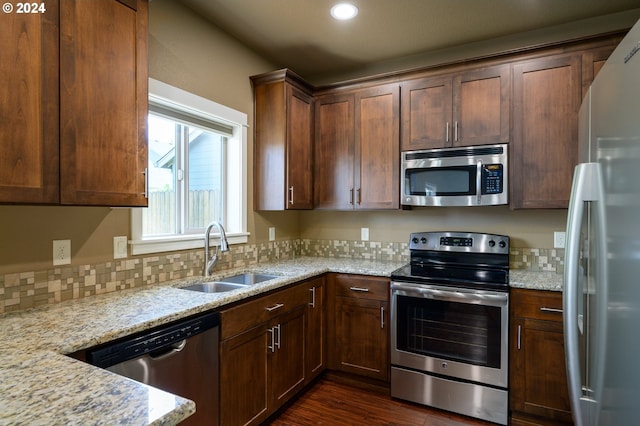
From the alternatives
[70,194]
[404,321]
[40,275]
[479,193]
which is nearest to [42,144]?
[70,194]

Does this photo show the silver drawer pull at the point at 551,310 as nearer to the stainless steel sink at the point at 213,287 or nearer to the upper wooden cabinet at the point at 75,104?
the stainless steel sink at the point at 213,287

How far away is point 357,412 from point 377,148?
199 cm

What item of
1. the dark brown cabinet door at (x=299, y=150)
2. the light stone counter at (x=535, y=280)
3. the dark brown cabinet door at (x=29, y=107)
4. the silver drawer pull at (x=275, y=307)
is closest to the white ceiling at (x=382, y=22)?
the dark brown cabinet door at (x=299, y=150)

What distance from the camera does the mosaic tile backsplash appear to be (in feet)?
5.30

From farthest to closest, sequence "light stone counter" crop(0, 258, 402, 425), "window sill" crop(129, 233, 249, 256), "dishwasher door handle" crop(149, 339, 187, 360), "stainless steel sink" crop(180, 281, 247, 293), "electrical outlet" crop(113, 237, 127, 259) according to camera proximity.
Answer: "stainless steel sink" crop(180, 281, 247, 293)
"window sill" crop(129, 233, 249, 256)
"electrical outlet" crop(113, 237, 127, 259)
"dishwasher door handle" crop(149, 339, 187, 360)
"light stone counter" crop(0, 258, 402, 425)

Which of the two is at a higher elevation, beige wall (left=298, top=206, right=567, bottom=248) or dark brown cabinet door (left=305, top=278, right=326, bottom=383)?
beige wall (left=298, top=206, right=567, bottom=248)

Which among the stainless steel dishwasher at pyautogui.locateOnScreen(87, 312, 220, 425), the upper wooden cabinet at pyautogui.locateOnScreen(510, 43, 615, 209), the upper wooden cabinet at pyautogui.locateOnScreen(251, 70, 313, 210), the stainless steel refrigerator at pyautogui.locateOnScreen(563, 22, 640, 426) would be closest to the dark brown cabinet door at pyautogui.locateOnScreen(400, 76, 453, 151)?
the upper wooden cabinet at pyautogui.locateOnScreen(510, 43, 615, 209)

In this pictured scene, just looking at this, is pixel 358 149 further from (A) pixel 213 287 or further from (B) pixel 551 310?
(B) pixel 551 310

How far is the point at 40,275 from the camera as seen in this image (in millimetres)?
1655

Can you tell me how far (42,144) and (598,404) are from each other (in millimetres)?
2058

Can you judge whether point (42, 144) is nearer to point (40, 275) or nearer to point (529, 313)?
point (40, 275)

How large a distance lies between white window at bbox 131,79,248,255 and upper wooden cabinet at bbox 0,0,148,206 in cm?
48

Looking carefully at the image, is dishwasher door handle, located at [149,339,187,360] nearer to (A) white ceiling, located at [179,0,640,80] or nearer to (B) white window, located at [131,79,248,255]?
(B) white window, located at [131,79,248,255]

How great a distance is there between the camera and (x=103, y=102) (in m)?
1.56
